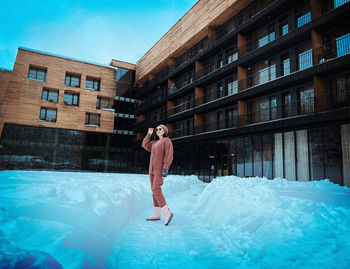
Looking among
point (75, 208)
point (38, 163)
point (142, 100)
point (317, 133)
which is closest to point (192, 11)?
point (142, 100)

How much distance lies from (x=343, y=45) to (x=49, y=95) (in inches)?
1191

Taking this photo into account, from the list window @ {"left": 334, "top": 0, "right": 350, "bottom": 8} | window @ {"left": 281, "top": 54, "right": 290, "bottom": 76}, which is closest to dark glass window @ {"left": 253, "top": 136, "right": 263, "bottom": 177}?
window @ {"left": 281, "top": 54, "right": 290, "bottom": 76}

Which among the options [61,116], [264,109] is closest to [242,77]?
[264,109]

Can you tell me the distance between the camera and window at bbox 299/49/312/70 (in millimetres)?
14933

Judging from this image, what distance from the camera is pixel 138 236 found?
152 inches

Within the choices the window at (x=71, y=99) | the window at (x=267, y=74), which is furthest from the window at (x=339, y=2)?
the window at (x=71, y=99)

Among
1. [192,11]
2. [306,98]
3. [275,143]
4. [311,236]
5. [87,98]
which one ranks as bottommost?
[311,236]

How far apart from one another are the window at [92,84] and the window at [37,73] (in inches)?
203

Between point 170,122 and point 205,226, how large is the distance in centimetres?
2379

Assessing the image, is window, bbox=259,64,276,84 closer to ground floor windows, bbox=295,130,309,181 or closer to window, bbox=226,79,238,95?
window, bbox=226,79,238,95

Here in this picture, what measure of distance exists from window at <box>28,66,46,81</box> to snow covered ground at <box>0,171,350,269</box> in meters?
30.4

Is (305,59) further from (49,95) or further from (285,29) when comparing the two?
(49,95)

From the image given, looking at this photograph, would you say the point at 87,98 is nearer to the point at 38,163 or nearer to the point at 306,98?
the point at 38,163

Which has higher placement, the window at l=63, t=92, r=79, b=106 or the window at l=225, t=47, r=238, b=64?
the window at l=225, t=47, r=238, b=64
